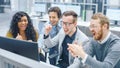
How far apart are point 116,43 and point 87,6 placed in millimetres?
3552

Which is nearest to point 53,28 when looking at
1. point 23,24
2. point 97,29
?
point 23,24

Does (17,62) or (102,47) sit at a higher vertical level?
(17,62)

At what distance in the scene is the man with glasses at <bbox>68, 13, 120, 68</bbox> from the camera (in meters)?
1.25

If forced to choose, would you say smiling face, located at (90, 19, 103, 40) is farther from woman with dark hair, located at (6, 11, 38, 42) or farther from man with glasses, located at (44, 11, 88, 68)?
woman with dark hair, located at (6, 11, 38, 42)

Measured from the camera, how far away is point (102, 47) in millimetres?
1436

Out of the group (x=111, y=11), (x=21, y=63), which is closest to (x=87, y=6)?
(x=111, y=11)

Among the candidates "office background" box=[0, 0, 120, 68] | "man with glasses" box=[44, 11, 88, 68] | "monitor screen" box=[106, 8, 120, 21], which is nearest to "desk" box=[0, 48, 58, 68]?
"man with glasses" box=[44, 11, 88, 68]

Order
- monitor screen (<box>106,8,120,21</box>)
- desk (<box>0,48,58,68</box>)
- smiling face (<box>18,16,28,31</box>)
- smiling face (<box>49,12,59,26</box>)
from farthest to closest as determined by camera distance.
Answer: monitor screen (<box>106,8,120,21</box>) → smiling face (<box>49,12,59,26</box>) → smiling face (<box>18,16,28,31</box>) → desk (<box>0,48,58,68</box>)

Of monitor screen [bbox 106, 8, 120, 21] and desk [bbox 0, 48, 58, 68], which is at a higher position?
desk [bbox 0, 48, 58, 68]

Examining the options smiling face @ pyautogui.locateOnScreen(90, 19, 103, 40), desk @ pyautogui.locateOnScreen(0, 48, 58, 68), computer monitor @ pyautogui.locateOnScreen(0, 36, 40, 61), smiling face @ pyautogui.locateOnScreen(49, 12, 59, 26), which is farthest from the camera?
smiling face @ pyautogui.locateOnScreen(49, 12, 59, 26)

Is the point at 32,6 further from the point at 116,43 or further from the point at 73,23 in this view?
the point at 116,43

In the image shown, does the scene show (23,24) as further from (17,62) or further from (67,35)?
(17,62)

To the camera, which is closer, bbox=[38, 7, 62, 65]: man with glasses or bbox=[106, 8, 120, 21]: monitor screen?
bbox=[38, 7, 62, 65]: man with glasses

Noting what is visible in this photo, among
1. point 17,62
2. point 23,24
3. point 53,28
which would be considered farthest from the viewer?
point 53,28
